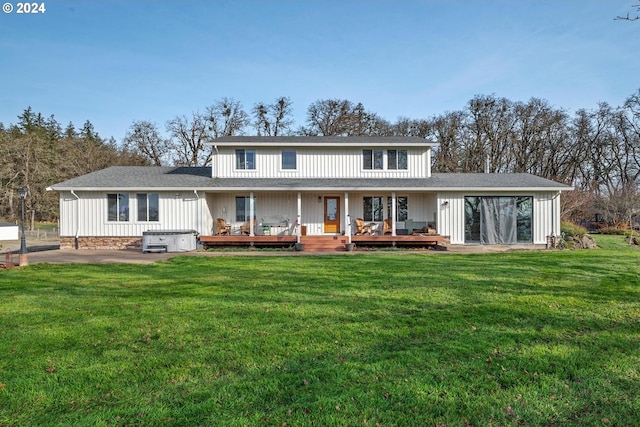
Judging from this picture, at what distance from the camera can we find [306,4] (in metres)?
13.3

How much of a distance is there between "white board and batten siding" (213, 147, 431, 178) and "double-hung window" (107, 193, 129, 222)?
612 centimetres

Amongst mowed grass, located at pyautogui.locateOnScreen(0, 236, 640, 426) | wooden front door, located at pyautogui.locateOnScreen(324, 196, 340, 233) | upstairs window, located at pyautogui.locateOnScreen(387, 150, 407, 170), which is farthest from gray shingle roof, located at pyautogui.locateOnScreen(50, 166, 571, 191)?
mowed grass, located at pyautogui.locateOnScreen(0, 236, 640, 426)

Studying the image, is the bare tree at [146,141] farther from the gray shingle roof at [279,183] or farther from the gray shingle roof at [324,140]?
the gray shingle roof at [324,140]

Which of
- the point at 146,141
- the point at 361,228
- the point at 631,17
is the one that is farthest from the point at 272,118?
the point at 631,17

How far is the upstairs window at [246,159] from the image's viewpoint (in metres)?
17.3

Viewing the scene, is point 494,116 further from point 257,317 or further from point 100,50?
point 257,317

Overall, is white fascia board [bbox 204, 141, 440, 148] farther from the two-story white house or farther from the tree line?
the tree line

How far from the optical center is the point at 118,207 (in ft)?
52.1

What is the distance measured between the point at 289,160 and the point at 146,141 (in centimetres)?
2382

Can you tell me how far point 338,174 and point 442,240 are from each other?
5.76 m

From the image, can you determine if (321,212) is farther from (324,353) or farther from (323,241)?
(324,353)

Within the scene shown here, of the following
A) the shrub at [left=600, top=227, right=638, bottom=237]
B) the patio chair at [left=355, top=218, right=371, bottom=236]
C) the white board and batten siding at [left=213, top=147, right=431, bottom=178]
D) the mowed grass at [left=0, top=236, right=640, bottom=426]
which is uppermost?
the white board and batten siding at [left=213, top=147, right=431, bottom=178]

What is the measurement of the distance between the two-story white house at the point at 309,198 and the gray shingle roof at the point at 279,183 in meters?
0.05

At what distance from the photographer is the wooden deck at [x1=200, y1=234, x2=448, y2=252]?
49.6 feet
